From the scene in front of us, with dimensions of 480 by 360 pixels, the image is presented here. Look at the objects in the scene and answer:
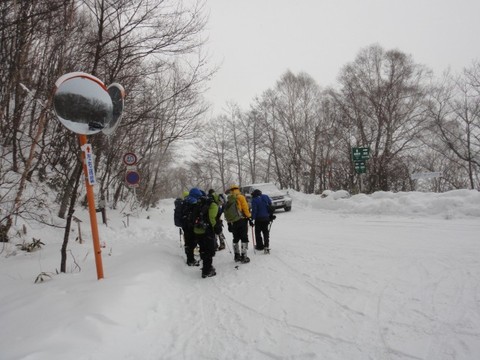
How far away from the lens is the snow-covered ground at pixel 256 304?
322 cm

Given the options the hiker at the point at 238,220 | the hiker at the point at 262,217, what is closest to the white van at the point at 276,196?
the hiker at the point at 262,217

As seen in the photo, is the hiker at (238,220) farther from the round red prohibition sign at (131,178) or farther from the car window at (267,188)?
the car window at (267,188)

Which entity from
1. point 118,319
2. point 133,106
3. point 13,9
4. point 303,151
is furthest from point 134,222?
point 303,151

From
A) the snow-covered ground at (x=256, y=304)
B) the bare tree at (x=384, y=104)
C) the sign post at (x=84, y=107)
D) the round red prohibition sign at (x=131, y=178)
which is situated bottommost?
the snow-covered ground at (x=256, y=304)

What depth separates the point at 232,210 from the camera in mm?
7434

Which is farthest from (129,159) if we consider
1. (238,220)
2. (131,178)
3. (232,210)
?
(238,220)

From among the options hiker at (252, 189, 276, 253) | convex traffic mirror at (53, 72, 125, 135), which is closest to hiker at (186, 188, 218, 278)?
hiker at (252, 189, 276, 253)

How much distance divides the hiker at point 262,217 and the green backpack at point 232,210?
80 cm

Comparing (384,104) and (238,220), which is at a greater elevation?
(384,104)

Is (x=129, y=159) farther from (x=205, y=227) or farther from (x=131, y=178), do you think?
(x=205, y=227)

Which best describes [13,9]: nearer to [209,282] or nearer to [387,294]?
[209,282]

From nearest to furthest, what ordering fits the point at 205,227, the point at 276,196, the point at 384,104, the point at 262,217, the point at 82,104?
the point at 82,104 → the point at 205,227 → the point at 262,217 → the point at 276,196 → the point at 384,104

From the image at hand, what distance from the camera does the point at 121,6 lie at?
297 inches

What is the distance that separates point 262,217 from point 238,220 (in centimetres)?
91
